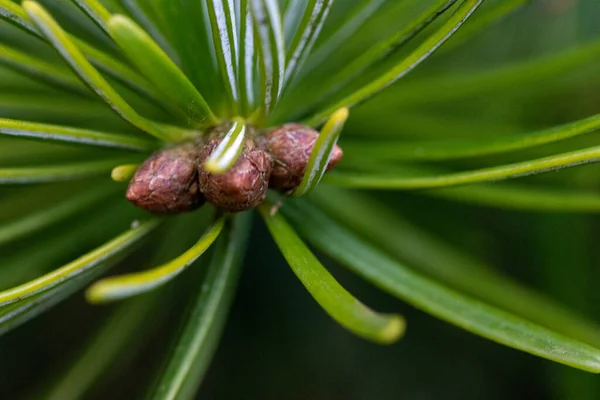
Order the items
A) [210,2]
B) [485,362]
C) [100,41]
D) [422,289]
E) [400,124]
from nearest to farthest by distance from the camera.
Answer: [210,2] → [422,289] → [100,41] → [400,124] → [485,362]

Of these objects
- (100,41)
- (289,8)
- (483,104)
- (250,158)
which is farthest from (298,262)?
(483,104)

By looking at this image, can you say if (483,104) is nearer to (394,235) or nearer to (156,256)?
(394,235)

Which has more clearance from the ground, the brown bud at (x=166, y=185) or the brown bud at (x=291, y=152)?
the brown bud at (x=166, y=185)

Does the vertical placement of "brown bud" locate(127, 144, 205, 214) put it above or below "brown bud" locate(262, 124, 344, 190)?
above

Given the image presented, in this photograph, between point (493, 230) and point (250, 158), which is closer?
point (250, 158)
